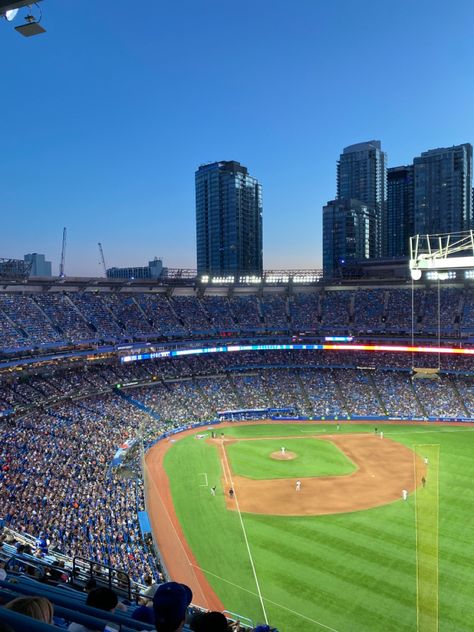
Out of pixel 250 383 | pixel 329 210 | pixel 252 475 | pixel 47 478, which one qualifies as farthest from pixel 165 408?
pixel 329 210

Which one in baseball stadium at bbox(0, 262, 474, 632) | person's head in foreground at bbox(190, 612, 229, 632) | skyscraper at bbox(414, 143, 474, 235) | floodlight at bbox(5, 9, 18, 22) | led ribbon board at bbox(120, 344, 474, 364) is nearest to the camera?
person's head in foreground at bbox(190, 612, 229, 632)

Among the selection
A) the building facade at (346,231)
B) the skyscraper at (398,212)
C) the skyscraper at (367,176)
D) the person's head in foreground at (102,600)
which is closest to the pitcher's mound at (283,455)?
the person's head in foreground at (102,600)

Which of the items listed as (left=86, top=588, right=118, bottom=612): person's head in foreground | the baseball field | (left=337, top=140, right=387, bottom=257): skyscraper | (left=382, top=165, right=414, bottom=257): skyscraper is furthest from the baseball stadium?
(left=337, top=140, right=387, bottom=257): skyscraper

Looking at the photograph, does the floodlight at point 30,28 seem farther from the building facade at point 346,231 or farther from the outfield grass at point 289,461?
the building facade at point 346,231

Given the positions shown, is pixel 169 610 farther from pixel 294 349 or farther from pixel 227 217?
pixel 227 217

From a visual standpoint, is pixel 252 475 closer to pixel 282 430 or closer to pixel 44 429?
pixel 282 430

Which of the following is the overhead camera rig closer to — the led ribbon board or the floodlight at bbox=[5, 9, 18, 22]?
the floodlight at bbox=[5, 9, 18, 22]
